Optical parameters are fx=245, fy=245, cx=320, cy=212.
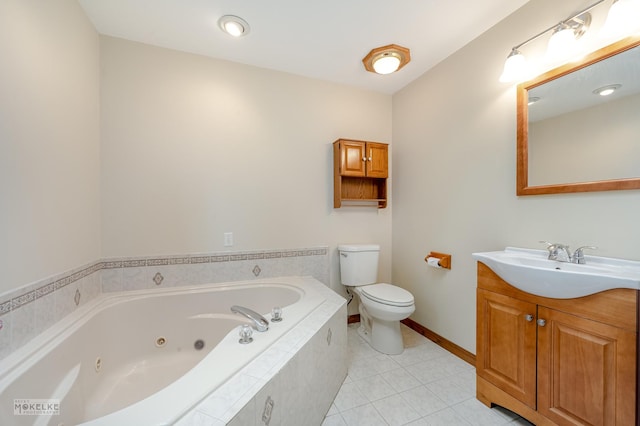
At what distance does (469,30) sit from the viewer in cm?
169

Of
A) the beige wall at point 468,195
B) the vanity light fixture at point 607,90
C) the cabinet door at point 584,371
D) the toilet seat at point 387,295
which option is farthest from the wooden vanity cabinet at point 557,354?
the vanity light fixture at point 607,90

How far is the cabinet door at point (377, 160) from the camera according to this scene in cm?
233

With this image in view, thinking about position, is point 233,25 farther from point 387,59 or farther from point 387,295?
point 387,295

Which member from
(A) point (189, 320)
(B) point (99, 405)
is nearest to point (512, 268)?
(A) point (189, 320)

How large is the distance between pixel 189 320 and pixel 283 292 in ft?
2.26

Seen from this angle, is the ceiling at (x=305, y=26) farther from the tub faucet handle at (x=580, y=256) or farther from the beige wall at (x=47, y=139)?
the tub faucet handle at (x=580, y=256)

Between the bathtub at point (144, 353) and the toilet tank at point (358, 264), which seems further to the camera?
the toilet tank at point (358, 264)

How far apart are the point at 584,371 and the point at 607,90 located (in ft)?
4.20

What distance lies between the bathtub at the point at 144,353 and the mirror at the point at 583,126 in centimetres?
154

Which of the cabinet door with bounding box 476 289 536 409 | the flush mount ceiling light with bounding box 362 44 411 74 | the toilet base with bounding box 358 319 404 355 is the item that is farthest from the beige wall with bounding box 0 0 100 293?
the cabinet door with bounding box 476 289 536 409

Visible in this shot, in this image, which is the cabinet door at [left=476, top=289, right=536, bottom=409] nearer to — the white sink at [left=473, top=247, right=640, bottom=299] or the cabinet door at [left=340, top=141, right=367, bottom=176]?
the white sink at [left=473, top=247, right=640, bottom=299]

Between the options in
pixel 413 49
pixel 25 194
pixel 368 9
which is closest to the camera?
pixel 25 194

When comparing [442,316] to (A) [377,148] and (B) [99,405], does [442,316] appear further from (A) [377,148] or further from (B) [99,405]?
Answer: (B) [99,405]

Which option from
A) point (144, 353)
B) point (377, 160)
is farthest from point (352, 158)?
point (144, 353)
